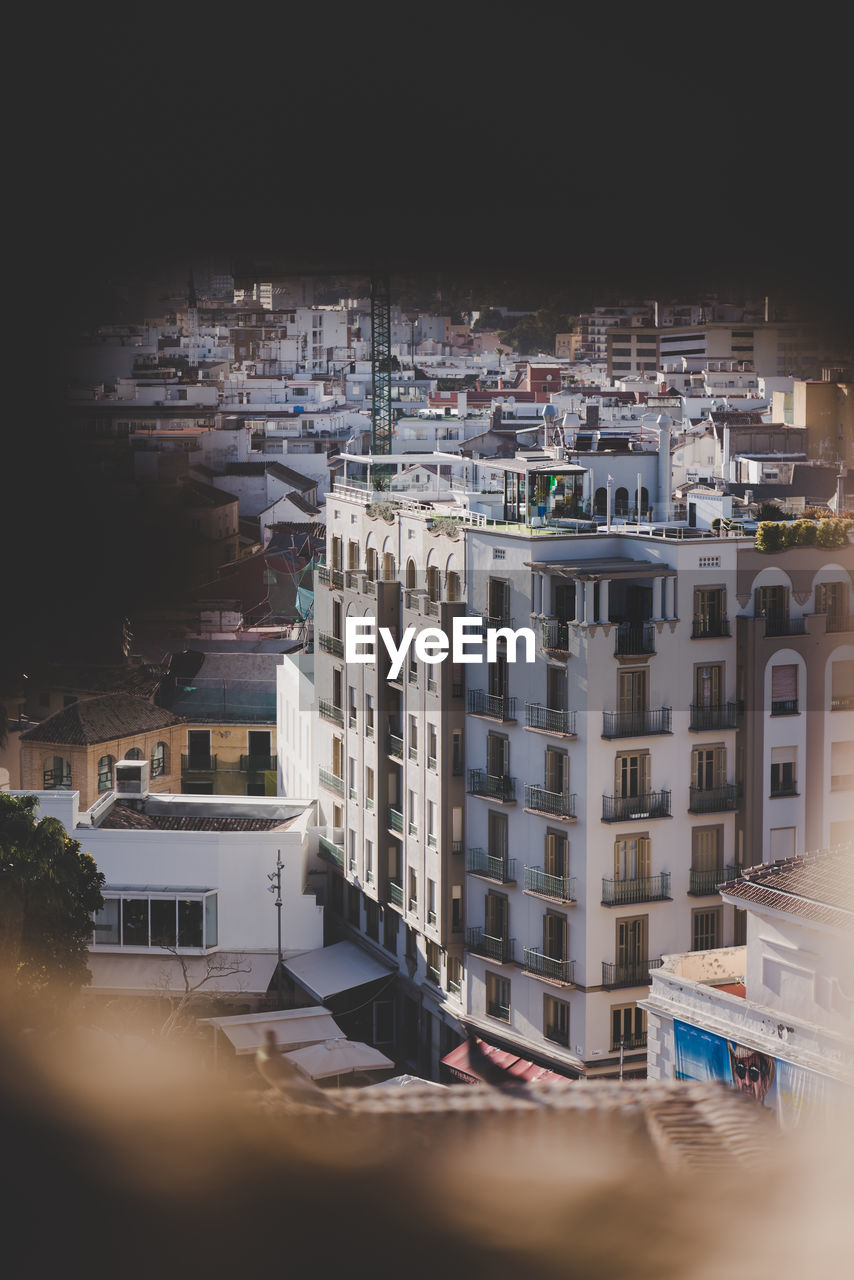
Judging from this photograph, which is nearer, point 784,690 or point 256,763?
point 784,690

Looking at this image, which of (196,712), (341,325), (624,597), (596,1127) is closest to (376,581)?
(624,597)

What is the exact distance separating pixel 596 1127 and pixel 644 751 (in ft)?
23.6

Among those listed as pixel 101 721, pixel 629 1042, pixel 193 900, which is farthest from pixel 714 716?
pixel 101 721

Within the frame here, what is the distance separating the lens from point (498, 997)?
27.1 ft

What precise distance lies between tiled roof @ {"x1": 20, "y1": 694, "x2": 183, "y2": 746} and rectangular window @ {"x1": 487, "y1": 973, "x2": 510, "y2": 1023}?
5.44 m

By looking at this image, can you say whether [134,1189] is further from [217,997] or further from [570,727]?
[217,997]

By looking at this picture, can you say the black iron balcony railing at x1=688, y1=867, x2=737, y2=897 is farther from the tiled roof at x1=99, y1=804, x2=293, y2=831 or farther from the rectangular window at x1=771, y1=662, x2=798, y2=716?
the tiled roof at x1=99, y1=804, x2=293, y2=831

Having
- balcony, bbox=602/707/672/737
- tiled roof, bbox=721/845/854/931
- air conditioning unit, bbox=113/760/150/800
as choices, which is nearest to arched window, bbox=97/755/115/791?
air conditioning unit, bbox=113/760/150/800

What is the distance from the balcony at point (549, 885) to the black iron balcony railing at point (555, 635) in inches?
39.3

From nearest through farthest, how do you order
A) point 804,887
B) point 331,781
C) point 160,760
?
point 804,887, point 331,781, point 160,760

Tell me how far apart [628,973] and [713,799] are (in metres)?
0.86

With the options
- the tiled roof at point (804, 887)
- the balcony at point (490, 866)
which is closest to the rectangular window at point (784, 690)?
the balcony at point (490, 866)

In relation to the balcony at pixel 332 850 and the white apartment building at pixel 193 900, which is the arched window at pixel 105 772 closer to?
the white apartment building at pixel 193 900

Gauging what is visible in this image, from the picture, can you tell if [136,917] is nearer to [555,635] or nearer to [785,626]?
[555,635]
